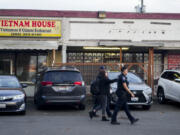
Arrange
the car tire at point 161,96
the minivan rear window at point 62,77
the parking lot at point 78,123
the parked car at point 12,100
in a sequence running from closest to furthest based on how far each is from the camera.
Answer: the parking lot at point 78,123, the parked car at point 12,100, the minivan rear window at point 62,77, the car tire at point 161,96

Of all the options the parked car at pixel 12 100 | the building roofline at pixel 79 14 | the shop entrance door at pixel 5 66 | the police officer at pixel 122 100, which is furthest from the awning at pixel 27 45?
the police officer at pixel 122 100

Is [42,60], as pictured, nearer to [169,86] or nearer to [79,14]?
[79,14]

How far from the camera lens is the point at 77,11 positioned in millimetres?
17609

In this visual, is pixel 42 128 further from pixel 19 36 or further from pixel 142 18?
pixel 142 18

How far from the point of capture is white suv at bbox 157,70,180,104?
44.8ft

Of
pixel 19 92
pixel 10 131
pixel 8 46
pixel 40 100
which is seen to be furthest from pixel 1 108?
pixel 8 46

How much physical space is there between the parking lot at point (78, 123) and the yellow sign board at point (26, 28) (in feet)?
17.4

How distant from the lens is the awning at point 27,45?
1633 cm

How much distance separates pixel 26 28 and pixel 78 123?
8.71m

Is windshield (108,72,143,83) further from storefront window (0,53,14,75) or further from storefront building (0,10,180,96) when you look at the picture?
storefront window (0,53,14,75)

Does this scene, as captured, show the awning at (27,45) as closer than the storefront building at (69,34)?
Yes

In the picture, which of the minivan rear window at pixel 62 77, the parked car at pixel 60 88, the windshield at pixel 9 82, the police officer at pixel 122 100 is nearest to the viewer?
the police officer at pixel 122 100

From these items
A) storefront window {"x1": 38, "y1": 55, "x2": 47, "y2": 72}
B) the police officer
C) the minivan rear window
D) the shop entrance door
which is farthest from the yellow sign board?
the police officer

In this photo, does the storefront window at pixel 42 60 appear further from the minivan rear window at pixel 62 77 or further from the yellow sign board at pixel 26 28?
the minivan rear window at pixel 62 77
